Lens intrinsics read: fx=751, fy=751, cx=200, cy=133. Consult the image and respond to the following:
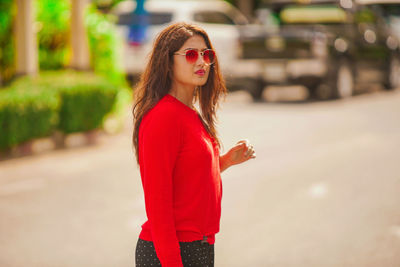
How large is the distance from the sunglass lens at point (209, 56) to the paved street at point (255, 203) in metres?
2.64

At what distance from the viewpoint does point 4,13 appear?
11586 mm

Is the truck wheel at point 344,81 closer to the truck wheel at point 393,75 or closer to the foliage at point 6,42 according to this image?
the truck wheel at point 393,75

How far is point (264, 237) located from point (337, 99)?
10601 millimetres

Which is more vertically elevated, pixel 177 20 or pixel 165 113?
pixel 177 20

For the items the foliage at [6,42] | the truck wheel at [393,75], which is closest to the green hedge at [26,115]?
the foliage at [6,42]

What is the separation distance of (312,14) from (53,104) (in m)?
9.22

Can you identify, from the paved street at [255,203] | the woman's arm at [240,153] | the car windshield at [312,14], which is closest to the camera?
the woman's arm at [240,153]

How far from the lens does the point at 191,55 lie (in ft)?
9.07

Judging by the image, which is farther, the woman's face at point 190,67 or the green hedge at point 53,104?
the green hedge at point 53,104

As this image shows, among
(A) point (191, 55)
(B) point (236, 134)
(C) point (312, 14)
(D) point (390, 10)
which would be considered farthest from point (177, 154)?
(D) point (390, 10)

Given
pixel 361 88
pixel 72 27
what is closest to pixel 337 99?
pixel 361 88

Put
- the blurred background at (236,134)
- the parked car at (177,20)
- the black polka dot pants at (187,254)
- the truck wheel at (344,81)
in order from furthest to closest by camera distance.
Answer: the parked car at (177,20) → the truck wheel at (344,81) → the blurred background at (236,134) → the black polka dot pants at (187,254)

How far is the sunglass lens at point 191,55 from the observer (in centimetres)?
276

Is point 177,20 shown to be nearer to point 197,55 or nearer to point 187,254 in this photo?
point 197,55
